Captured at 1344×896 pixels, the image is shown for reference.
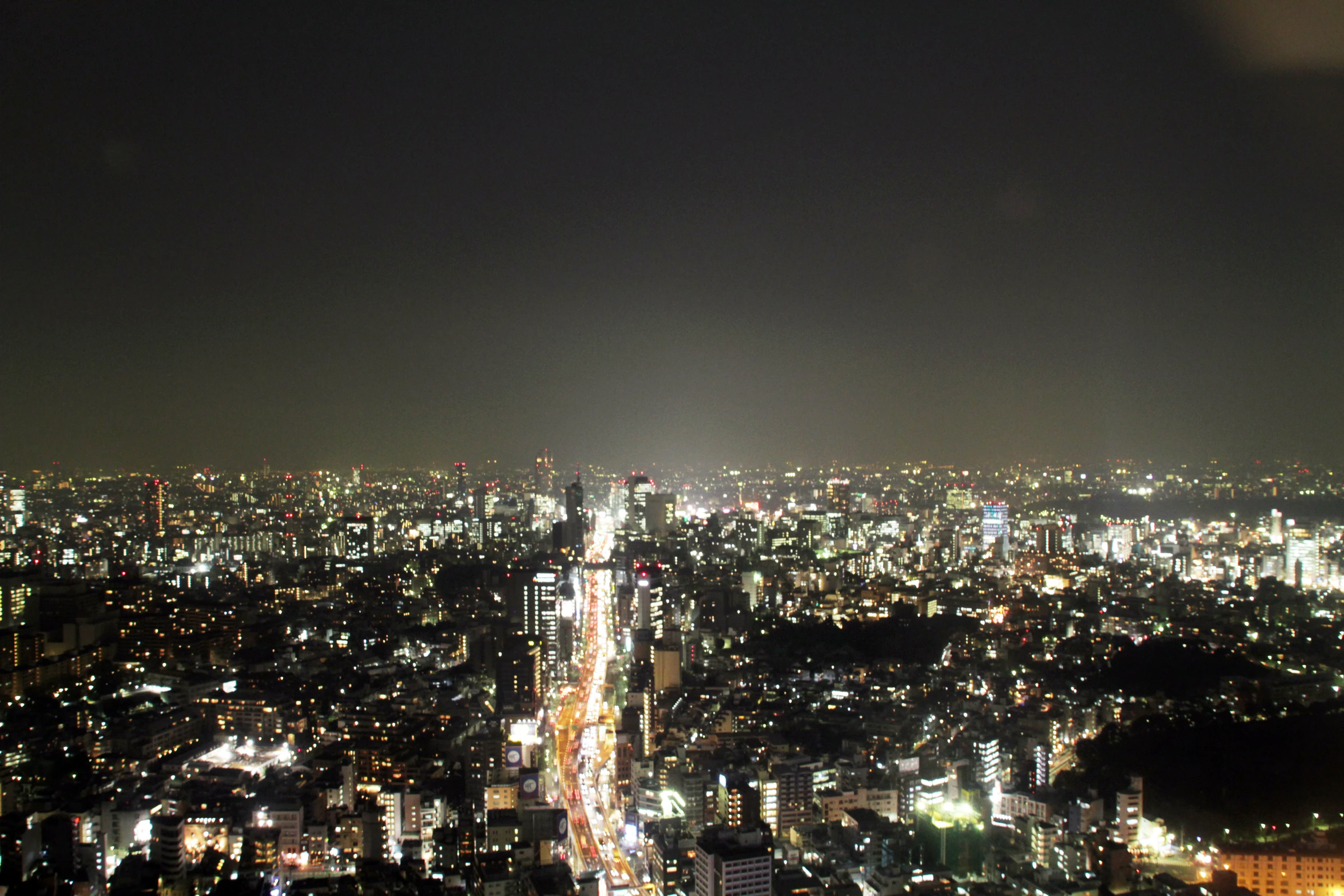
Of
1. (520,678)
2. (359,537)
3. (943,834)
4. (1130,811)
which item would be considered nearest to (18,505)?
(520,678)

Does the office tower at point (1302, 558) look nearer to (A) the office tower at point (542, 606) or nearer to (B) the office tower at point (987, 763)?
(B) the office tower at point (987, 763)

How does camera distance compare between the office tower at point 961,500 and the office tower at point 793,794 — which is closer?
the office tower at point 793,794

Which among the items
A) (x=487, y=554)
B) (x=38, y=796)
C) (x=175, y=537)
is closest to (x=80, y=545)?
(x=175, y=537)

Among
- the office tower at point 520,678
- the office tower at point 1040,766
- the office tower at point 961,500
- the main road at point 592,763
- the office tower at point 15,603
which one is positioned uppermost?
the office tower at point 961,500

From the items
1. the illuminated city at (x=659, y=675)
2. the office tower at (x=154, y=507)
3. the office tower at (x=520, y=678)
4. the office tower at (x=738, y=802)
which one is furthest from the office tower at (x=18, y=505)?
the office tower at (x=738, y=802)

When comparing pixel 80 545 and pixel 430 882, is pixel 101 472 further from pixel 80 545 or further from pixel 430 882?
pixel 430 882

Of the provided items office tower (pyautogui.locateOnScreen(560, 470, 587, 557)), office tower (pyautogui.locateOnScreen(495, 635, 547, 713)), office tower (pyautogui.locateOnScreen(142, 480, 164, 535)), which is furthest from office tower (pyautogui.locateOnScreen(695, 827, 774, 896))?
office tower (pyautogui.locateOnScreen(560, 470, 587, 557))

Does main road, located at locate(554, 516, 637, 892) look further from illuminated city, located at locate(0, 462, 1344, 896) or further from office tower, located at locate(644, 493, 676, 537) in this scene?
Result: office tower, located at locate(644, 493, 676, 537)
